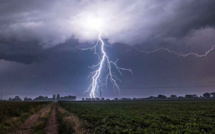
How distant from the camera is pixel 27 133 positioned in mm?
16438

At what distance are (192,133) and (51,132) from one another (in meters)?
11.7

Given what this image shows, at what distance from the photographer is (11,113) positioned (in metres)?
27.2

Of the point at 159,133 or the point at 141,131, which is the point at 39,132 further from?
the point at 159,133

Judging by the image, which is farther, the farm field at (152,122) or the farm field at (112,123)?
the farm field at (112,123)

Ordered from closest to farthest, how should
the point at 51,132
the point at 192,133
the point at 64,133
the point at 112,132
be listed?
the point at 192,133, the point at 112,132, the point at 64,133, the point at 51,132

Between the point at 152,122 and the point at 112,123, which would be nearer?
the point at 152,122

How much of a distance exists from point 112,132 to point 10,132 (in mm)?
9775

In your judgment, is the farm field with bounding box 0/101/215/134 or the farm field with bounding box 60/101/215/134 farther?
the farm field with bounding box 0/101/215/134

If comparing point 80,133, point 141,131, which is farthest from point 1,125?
point 141,131

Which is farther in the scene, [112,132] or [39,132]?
[39,132]

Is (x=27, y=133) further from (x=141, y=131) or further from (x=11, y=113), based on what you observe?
(x=11, y=113)

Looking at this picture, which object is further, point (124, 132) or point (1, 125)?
point (1, 125)

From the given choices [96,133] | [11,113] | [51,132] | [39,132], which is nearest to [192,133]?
[96,133]

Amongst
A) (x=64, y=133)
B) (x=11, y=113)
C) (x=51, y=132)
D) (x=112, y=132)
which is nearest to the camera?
(x=112, y=132)
